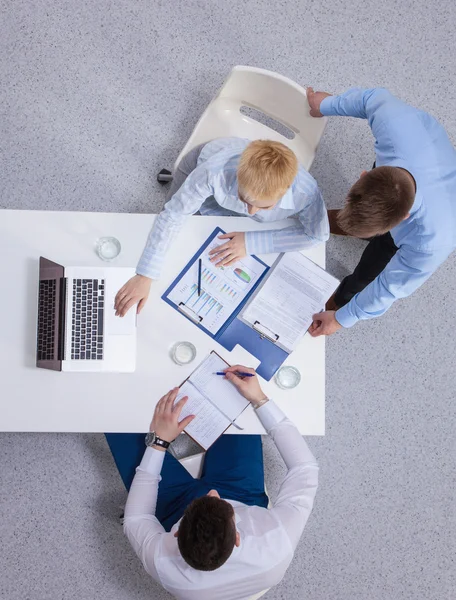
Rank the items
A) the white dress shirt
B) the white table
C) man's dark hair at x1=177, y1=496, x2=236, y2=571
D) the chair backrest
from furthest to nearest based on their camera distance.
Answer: the chair backrest, the white table, the white dress shirt, man's dark hair at x1=177, y1=496, x2=236, y2=571

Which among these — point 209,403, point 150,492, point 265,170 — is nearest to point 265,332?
point 209,403

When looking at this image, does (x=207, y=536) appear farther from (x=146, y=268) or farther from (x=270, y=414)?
(x=146, y=268)

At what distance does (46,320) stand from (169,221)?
1.52ft

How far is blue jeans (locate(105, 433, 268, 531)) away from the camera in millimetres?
1677

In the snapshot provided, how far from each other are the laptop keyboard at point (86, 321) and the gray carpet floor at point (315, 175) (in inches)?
30.4

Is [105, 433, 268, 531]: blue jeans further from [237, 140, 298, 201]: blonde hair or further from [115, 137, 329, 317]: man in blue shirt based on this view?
[237, 140, 298, 201]: blonde hair

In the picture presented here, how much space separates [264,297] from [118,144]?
114 centimetres

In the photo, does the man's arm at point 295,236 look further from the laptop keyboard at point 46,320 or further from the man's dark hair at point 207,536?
the man's dark hair at point 207,536

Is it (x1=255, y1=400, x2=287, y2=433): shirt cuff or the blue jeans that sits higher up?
(x1=255, y1=400, x2=287, y2=433): shirt cuff

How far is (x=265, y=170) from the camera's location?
4.24 ft

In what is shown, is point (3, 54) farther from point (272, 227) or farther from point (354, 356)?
point (354, 356)

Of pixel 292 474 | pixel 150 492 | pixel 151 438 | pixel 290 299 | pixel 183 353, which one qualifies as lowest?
pixel 150 492

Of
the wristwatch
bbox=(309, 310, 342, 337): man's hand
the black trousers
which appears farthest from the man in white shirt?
the black trousers

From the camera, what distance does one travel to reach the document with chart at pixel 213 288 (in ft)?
4.96
